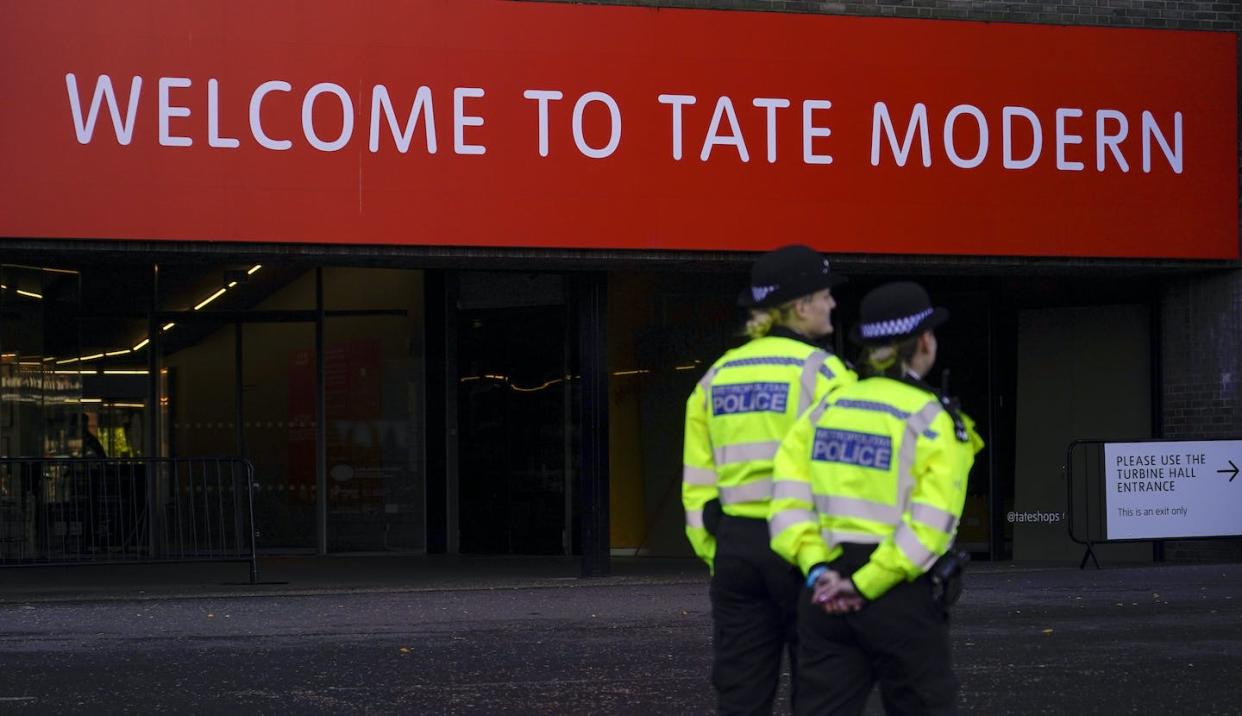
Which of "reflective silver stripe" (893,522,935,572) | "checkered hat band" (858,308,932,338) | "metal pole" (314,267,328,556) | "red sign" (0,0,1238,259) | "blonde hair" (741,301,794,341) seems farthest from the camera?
"metal pole" (314,267,328,556)

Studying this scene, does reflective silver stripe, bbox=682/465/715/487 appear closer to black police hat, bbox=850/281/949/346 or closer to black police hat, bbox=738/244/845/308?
black police hat, bbox=738/244/845/308

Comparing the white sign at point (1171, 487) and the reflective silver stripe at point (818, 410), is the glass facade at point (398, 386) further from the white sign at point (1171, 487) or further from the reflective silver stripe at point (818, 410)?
the reflective silver stripe at point (818, 410)

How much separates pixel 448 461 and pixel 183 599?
5.41 metres

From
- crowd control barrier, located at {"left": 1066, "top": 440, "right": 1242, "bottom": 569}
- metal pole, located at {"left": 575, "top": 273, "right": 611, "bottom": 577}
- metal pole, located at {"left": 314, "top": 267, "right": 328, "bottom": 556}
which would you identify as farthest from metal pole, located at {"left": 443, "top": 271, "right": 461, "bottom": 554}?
crowd control barrier, located at {"left": 1066, "top": 440, "right": 1242, "bottom": 569}

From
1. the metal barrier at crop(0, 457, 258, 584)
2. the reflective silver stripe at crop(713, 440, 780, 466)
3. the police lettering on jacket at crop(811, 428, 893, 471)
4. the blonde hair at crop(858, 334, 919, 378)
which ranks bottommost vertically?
the metal barrier at crop(0, 457, 258, 584)

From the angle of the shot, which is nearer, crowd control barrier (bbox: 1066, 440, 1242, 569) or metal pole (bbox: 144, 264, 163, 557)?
crowd control barrier (bbox: 1066, 440, 1242, 569)

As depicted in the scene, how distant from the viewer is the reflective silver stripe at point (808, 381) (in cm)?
535

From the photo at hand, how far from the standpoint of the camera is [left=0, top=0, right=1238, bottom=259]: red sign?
1355cm

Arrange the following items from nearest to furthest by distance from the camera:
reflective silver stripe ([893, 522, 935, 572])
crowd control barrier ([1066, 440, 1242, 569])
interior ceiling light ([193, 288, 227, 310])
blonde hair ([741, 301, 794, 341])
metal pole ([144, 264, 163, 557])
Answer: reflective silver stripe ([893, 522, 935, 572]) → blonde hair ([741, 301, 794, 341]) → crowd control barrier ([1066, 440, 1242, 569]) → metal pole ([144, 264, 163, 557]) → interior ceiling light ([193, 288, 227, 310])

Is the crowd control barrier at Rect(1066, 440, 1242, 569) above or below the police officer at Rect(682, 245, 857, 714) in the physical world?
below

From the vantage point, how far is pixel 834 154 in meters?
15.0

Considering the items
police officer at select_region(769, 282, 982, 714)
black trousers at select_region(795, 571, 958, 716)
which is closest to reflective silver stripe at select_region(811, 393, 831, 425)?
police officer at select_region(769, 282, 982, 714)

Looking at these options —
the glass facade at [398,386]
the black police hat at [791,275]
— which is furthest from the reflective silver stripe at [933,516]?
the glass facade at [398,386]

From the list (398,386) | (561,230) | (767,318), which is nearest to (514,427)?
(398,386)
